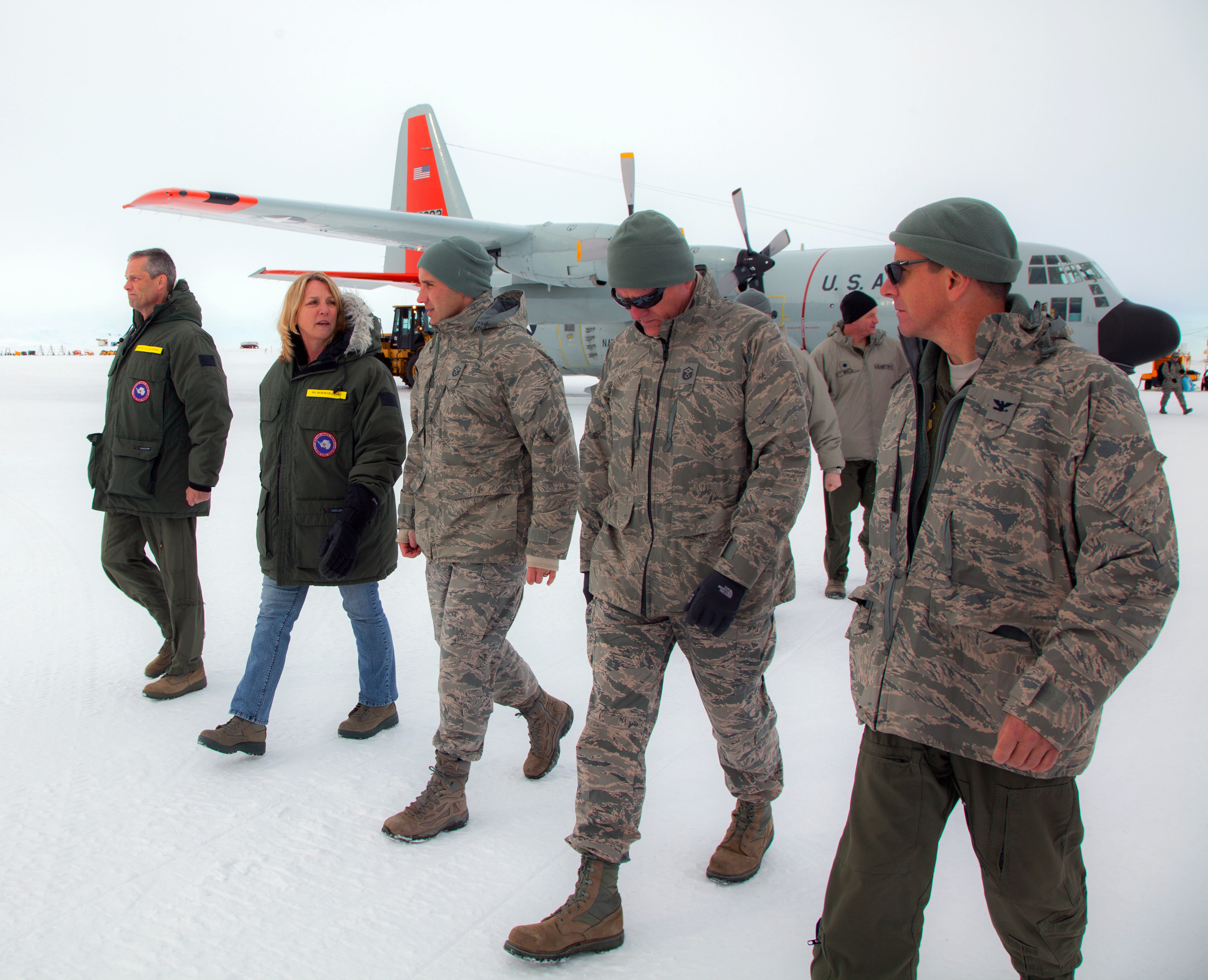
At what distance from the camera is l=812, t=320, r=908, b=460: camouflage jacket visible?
15.8 ft

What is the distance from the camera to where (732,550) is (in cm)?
210

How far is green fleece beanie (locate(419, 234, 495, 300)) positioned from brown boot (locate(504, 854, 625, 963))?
1.82 m

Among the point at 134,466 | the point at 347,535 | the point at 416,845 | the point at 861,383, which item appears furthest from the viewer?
the point at 861,383

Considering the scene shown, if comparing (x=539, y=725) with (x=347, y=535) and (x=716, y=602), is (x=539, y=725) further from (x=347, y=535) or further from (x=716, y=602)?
(x=716, y=602)

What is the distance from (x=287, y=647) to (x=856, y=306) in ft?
11.6

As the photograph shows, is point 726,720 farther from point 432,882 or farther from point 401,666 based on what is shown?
point 401,666

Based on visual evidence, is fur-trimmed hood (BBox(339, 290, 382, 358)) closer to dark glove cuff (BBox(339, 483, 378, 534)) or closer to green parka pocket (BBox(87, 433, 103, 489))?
dark glove cuff (BBox(339, 483, 378, 534))

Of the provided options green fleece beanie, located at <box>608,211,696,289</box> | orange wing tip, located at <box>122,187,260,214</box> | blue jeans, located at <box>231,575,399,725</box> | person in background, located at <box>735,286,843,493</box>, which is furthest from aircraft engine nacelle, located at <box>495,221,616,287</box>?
green fleece beanie, located at <box>608,211,696,289</box>

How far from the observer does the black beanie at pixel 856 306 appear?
15.4 feet

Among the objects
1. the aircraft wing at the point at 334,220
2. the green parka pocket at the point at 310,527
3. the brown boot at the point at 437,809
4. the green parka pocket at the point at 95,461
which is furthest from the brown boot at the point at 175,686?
the aircraft wing at the point at 334,220

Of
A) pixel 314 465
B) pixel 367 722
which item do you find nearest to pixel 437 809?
pixel 367 722

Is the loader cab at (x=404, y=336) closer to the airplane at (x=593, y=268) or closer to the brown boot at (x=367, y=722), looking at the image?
the airplane at (x=593, y=268)

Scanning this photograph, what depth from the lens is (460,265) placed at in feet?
9.02

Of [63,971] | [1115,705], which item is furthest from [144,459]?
[1115,705]
